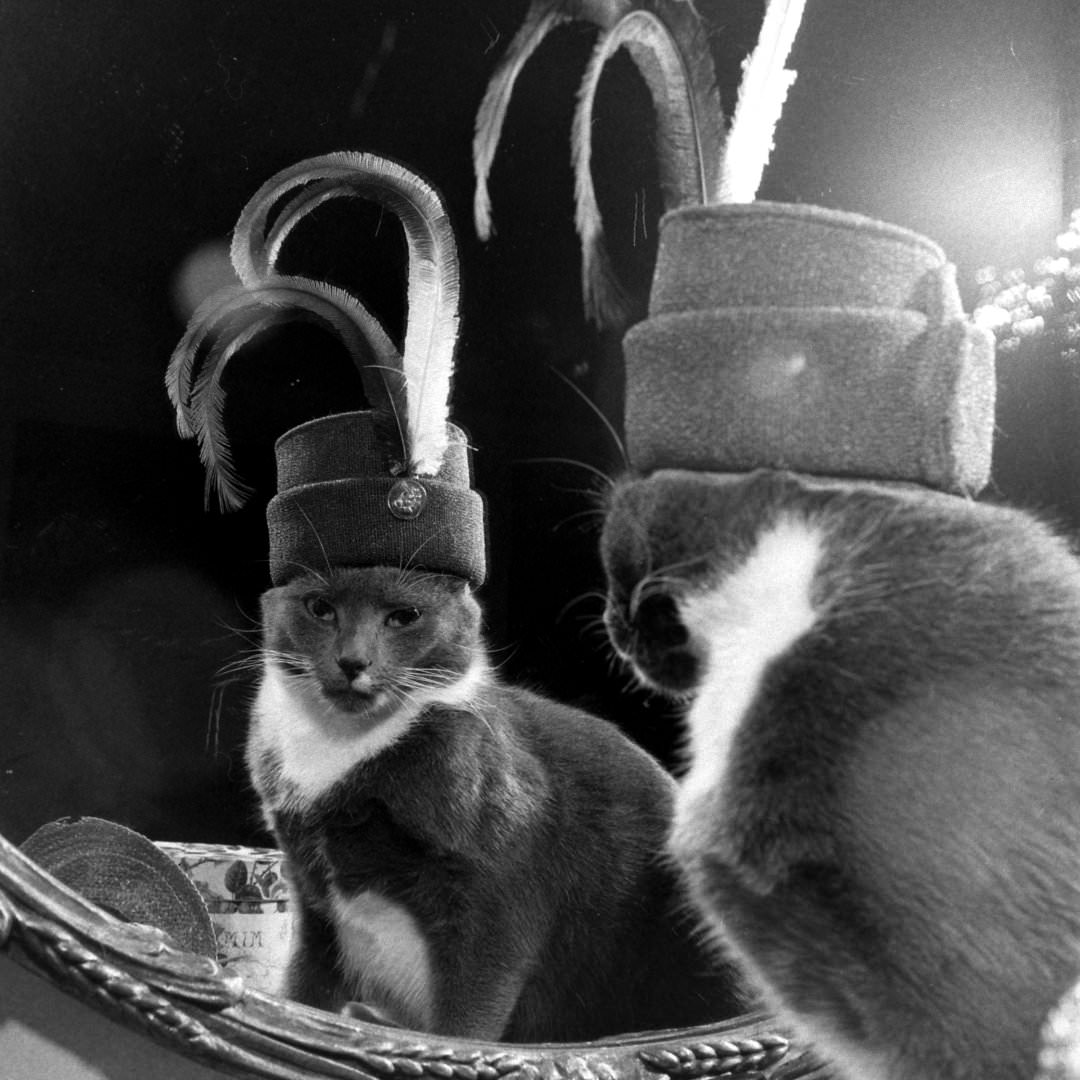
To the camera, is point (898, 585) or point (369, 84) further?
point (369, 84)

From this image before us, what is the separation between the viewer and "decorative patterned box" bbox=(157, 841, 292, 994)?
2.66ft

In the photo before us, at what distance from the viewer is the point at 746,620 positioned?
2.56 feet

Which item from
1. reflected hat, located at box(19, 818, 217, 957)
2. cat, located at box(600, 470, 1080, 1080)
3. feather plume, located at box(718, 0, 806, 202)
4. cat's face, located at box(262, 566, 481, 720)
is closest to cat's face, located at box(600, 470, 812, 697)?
cat, located at box(600, 470, 1080, 1080)

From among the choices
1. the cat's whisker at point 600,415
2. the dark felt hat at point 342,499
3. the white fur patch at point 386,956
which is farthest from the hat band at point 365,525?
the white fur patch at point 386,956

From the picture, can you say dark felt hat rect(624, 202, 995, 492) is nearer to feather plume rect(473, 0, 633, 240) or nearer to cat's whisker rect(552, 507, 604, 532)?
cat's whisker rect(552, 507, 604, 532)

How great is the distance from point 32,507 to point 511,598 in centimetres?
33

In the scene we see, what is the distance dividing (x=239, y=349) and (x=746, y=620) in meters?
0.39

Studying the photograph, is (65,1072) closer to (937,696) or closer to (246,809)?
(246,809)

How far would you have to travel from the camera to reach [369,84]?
87cm

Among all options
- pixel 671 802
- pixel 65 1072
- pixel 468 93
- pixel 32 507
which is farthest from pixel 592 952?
pixel 468 93

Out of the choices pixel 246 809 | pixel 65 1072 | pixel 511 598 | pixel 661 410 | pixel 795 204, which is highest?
pixel 795 204

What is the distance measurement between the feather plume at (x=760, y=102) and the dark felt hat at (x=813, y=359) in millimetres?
54

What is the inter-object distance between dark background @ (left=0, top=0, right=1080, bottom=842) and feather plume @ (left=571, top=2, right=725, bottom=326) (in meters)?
0.01

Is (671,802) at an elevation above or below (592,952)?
above
